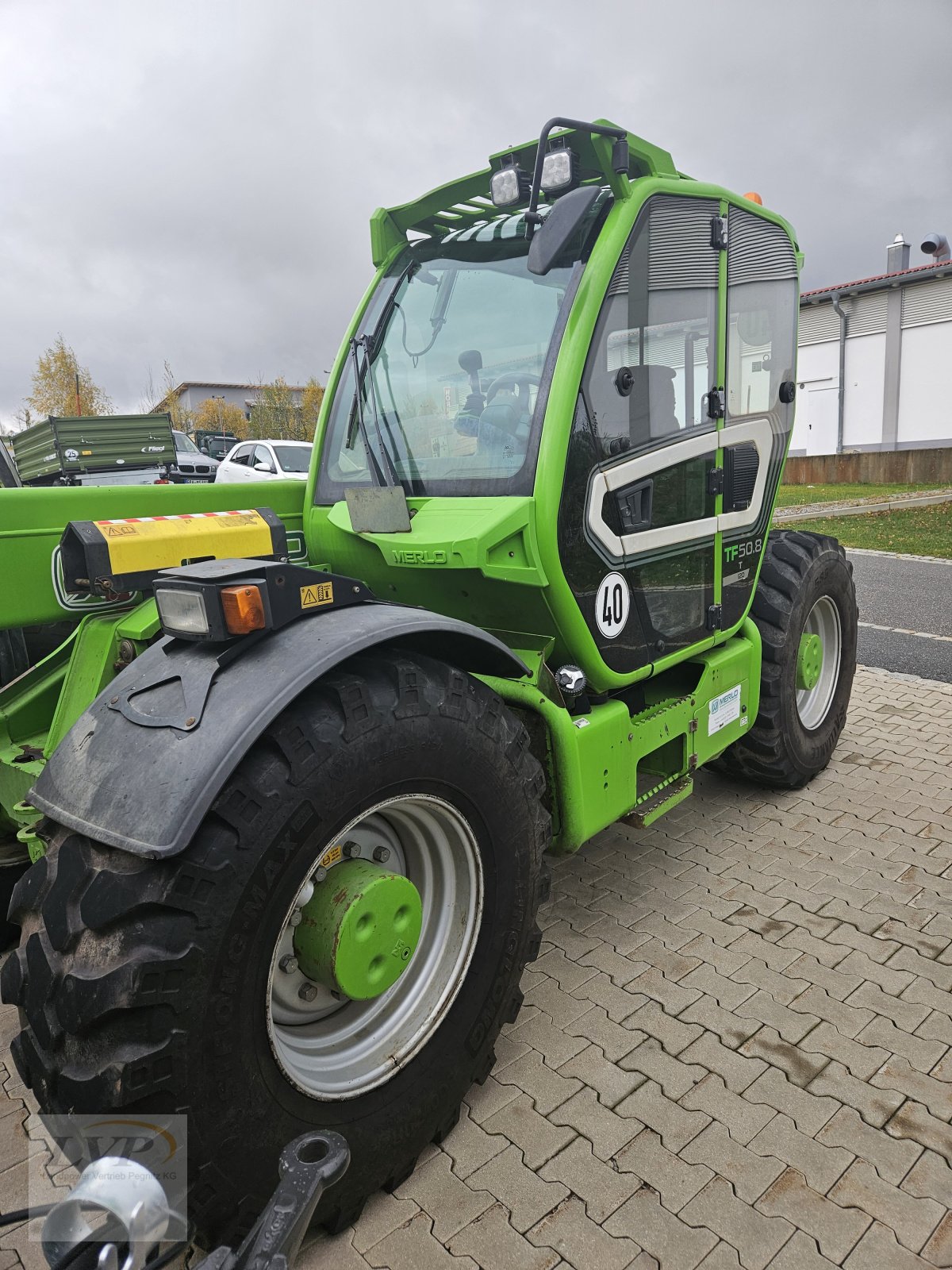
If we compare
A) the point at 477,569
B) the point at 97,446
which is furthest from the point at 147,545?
the point at 97,446

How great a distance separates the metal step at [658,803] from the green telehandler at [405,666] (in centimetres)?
1

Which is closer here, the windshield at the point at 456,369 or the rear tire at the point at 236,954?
the rear tire at the point at 236,954

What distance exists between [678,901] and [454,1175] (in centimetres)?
154

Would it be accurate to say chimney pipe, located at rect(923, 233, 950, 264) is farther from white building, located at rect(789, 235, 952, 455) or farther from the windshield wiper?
the windshield wiper

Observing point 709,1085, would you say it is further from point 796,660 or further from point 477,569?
point 796,660

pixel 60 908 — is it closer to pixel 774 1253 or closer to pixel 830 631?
pixel 774 1253

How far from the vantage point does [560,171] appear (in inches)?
102

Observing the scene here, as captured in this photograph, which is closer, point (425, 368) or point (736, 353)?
point (425, 368)

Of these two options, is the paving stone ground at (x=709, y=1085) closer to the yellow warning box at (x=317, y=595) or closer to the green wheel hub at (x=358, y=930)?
the green wheel hub at (x=358, y=930)

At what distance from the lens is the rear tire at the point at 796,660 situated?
4020 millimetres

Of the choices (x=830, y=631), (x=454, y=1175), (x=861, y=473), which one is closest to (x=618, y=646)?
(x=454, y=1175)

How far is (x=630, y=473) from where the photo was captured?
291 cm

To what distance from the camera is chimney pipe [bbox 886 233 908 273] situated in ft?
105

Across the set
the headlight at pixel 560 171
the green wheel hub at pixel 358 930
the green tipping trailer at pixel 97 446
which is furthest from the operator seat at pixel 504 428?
the green tipping trailer at pixel 97 446
